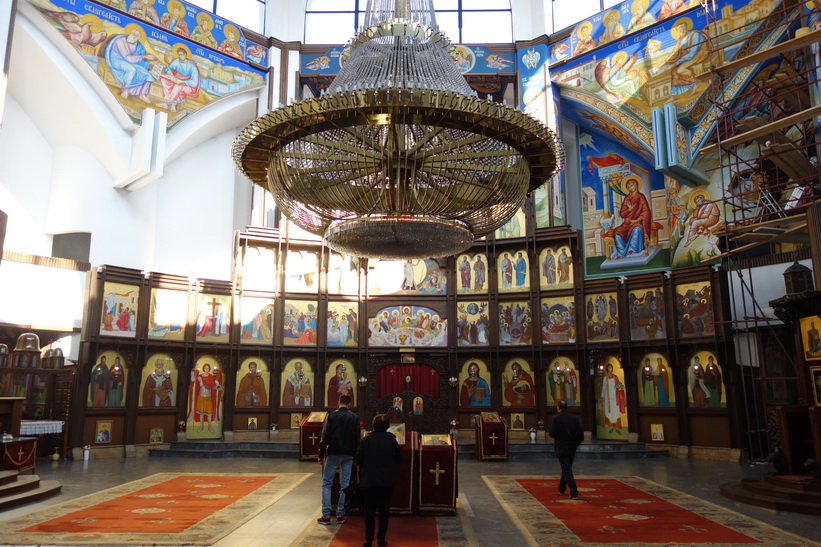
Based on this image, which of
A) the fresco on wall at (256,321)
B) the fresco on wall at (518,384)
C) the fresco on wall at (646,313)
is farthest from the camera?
the fresco on wall at (518,384)

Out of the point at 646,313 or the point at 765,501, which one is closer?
the point at 765,501

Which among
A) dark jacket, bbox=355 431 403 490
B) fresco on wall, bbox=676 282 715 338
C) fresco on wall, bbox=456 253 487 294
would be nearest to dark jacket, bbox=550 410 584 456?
dark jacket, bbox=355 431 403 490

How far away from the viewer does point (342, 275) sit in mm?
20750

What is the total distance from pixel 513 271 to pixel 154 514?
1405 centimetres

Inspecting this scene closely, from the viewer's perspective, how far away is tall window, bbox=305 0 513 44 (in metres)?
24.3

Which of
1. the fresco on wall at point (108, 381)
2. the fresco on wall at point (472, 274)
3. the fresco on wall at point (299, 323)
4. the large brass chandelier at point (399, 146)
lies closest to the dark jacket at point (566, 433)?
the large brass chandelier at point (399, 146)

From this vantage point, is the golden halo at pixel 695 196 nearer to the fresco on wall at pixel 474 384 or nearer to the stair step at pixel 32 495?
the fresco on wall at pixel 474 384

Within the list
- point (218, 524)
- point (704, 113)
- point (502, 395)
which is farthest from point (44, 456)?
point (704, 113)

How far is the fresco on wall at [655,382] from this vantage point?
17.5 metres

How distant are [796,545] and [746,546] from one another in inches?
21.7

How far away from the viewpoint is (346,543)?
6.90 metres

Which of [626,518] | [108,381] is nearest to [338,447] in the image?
[626,518]

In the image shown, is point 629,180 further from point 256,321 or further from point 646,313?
point 256,321

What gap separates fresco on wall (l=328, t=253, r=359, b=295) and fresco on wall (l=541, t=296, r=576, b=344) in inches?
233
